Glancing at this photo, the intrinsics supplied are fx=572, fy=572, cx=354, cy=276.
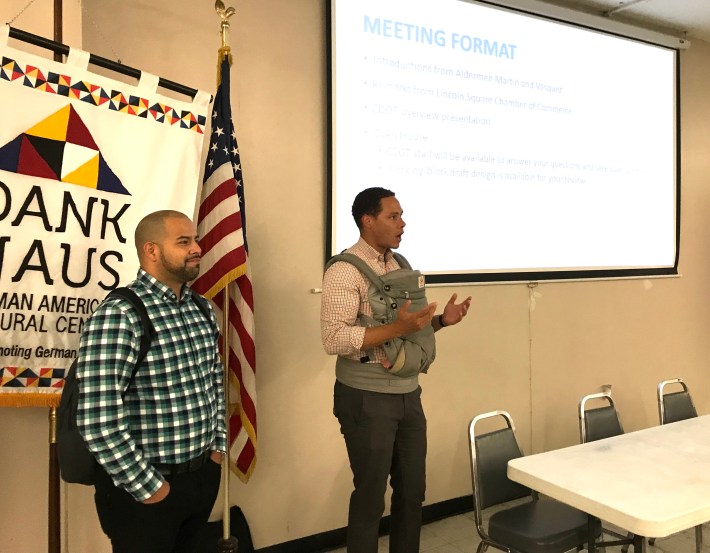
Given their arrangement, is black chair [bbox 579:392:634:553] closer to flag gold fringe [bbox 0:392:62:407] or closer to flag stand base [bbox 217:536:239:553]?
flag stand base [bbox 217:536:239:553]

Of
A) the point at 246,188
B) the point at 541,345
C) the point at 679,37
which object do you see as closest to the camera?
the point at 246,188

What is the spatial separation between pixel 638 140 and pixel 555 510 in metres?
2.81

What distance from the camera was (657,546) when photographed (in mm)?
2785

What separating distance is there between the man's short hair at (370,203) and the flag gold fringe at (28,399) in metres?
1.20

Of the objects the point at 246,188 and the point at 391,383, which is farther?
the point at 246,188

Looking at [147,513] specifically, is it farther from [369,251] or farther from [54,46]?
[54,46]

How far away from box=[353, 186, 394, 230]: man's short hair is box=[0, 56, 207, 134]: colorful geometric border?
660mm

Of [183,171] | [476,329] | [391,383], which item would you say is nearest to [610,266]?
[476,329]

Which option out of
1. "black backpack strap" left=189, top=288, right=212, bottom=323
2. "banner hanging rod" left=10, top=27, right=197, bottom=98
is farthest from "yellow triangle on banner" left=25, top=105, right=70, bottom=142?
"black backpack strap" left=189, top=288, right=212, bottom=323

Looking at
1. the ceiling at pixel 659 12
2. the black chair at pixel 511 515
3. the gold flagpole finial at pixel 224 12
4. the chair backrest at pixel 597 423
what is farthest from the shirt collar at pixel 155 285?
the ceiling at pixel 659 12

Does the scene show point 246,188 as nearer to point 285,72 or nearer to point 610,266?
point 285,72

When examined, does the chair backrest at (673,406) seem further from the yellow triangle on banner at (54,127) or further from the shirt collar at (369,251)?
the yellow triangle on banner at (54,127)

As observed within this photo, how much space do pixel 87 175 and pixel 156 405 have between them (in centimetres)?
82

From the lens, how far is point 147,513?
5.01 ft
